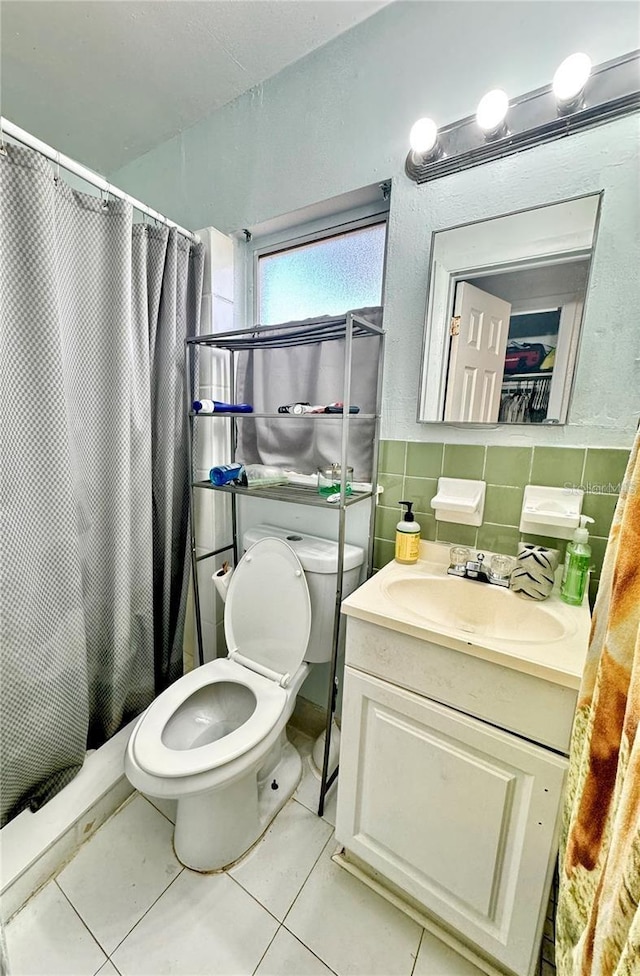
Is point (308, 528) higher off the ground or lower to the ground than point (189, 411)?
lower

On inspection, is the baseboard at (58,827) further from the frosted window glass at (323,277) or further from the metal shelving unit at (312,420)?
the frosted window glass at (323,277)

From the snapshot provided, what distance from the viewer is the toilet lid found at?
1.20 metres

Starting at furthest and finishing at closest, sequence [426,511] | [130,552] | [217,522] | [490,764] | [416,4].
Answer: [217,522], [130,552], [426,511], [416,4], [490,764]

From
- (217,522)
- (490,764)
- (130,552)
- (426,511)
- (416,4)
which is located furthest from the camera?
(217,522)

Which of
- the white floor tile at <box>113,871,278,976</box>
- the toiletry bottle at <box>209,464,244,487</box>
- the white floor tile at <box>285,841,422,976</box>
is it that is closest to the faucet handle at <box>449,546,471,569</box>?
the toiletry bottle at <box>209,464,244,487</box>

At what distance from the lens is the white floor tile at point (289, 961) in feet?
2.85

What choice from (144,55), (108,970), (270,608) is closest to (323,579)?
(270,608)

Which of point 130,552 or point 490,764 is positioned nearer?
point 490,764

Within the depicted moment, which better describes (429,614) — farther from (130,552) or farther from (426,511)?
(130,552)

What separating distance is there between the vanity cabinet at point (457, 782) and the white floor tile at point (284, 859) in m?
0.20

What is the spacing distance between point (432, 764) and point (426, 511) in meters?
0.66

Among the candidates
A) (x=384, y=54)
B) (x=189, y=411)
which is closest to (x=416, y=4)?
(x=384, y=54)

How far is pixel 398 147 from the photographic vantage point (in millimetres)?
1086

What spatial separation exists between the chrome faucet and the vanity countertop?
0.06 feet
